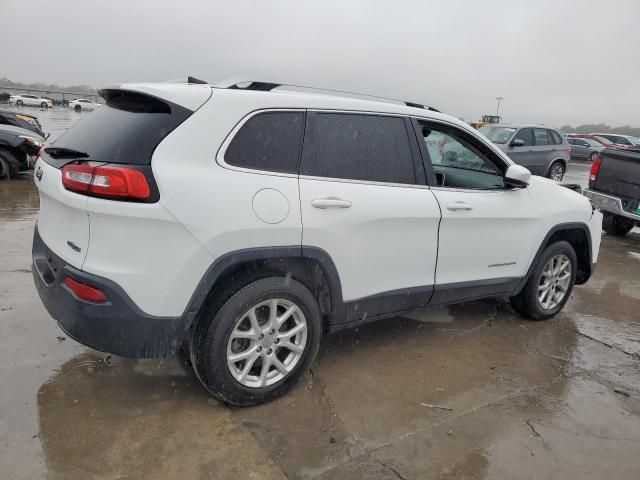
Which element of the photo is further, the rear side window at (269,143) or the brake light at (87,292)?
the rear side window at (269,143)

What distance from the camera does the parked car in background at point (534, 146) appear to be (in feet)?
39.6

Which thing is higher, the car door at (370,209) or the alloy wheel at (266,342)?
the car door at (370,209)

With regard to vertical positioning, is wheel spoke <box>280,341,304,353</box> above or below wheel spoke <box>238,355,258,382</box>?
above

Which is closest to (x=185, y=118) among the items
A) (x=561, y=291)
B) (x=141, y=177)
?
(x=141, y=177)

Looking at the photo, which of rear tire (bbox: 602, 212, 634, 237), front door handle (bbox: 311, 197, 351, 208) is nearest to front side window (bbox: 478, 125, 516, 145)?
rear tire (bbox: 602, 212, 634, 237)

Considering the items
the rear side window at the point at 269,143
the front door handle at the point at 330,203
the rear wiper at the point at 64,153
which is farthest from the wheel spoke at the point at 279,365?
the rear wiper at the point at 64,153

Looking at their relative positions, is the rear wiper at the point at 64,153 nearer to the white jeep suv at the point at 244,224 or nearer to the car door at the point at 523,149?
the white jeep suv at the point at 244,224

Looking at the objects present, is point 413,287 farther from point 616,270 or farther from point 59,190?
point 616,270

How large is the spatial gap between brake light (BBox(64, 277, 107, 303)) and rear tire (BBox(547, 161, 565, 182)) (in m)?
12.9

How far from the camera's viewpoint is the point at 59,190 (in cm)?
255

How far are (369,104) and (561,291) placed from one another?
2585mm

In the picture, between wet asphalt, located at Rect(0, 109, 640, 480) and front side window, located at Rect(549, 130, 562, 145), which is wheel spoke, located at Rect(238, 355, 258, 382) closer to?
wet asphalt, located at Rect(0, 109, 640, 480)

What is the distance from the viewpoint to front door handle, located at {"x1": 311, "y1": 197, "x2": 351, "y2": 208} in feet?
9.13

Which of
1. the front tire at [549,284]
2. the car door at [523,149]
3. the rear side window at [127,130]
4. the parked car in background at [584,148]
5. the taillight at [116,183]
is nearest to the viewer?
the taillight at [116,183]
